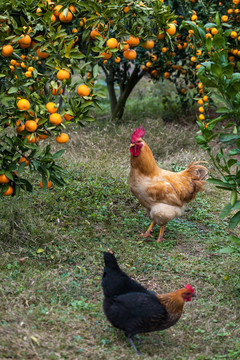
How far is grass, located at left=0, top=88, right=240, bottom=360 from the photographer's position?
3.25 metres

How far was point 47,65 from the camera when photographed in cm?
387

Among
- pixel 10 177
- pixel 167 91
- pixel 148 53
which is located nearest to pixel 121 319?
pixel 10 177

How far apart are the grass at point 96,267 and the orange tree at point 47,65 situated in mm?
715

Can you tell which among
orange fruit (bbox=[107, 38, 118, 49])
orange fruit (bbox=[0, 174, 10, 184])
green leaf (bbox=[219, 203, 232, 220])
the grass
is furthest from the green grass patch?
orange fruit (bbox=[107, 38, 118, 49])

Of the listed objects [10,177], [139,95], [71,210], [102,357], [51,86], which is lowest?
[139,95]

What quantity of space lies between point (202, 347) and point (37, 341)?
118cm

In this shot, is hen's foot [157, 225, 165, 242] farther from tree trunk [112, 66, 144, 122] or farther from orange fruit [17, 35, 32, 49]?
tree trunk [112, 66, 144, 122]

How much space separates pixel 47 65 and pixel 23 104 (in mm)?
438

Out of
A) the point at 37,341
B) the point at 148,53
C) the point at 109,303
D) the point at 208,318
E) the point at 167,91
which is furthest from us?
the point at 167,91

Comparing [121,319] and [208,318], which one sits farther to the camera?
[208,318]

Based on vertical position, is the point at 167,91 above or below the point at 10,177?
below

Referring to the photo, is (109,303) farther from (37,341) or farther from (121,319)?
(37,341)

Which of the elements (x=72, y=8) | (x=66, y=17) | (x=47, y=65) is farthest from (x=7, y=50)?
(x=72, y=8)

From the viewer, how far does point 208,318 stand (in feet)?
12.1
